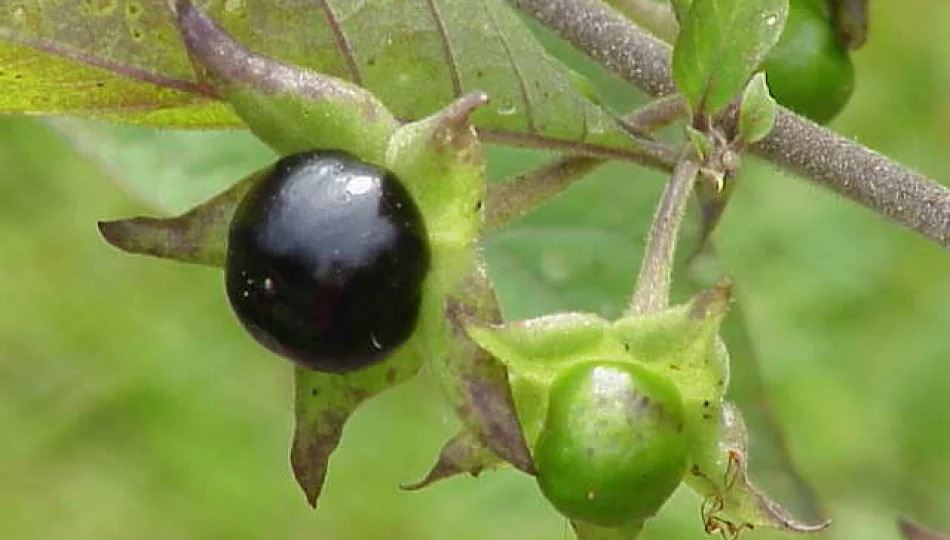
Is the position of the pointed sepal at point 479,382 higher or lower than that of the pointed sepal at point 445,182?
lower

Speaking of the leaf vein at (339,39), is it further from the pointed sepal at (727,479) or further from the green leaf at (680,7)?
the pointed sepal at (727,479)

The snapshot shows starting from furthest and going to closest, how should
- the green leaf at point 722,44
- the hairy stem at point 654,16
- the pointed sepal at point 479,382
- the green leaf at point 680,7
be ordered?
the hairy stem at point 654,16 < the green leaf at point 680,7 < the green leaf at point 722,44 < the pointed sepal at point 479,382

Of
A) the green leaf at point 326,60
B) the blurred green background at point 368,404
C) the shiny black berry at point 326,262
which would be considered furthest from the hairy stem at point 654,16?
the blurred green background at point 368,404

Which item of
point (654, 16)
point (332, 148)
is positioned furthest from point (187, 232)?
point (654, 16)

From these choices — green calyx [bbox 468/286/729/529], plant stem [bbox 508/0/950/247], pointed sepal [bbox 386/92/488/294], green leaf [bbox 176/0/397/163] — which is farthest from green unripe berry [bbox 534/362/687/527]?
plant stem [bbox 508/0/950/247]

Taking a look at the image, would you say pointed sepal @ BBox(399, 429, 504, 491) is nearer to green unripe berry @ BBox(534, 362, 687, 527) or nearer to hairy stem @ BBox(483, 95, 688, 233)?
green unripe berry @ BBox(534, 362, 687, 527)
